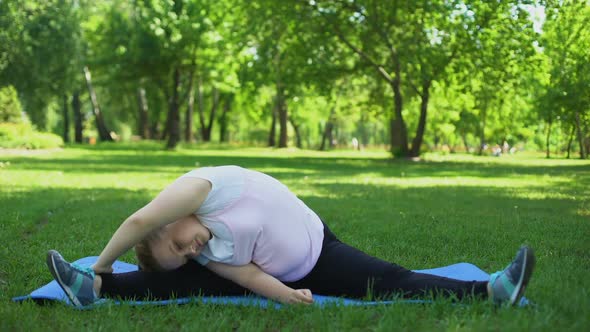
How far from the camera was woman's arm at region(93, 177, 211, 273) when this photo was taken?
3.31 metres

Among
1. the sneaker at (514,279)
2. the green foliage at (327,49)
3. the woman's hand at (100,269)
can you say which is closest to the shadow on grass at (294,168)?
the green foliage at (327,49)

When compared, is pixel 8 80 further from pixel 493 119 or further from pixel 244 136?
pixel 244 136

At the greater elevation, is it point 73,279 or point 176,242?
point 176,242

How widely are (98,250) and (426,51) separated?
764 inches

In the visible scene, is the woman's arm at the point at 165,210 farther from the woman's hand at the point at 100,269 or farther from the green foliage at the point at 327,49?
the green foliage at the point at 327,49

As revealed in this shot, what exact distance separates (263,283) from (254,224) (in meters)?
0.38

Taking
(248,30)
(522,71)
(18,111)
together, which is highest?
(248,30)

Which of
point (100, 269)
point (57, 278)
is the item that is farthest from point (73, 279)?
point (100, 269)

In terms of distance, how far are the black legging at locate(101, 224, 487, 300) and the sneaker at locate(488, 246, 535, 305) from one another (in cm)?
46

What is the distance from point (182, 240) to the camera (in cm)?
346

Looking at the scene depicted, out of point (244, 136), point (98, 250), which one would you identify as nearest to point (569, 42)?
point (98, 250)

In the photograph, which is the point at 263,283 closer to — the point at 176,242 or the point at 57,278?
the point at 176,242

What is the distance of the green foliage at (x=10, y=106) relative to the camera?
2794 cm

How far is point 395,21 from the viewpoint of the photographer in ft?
78.4
